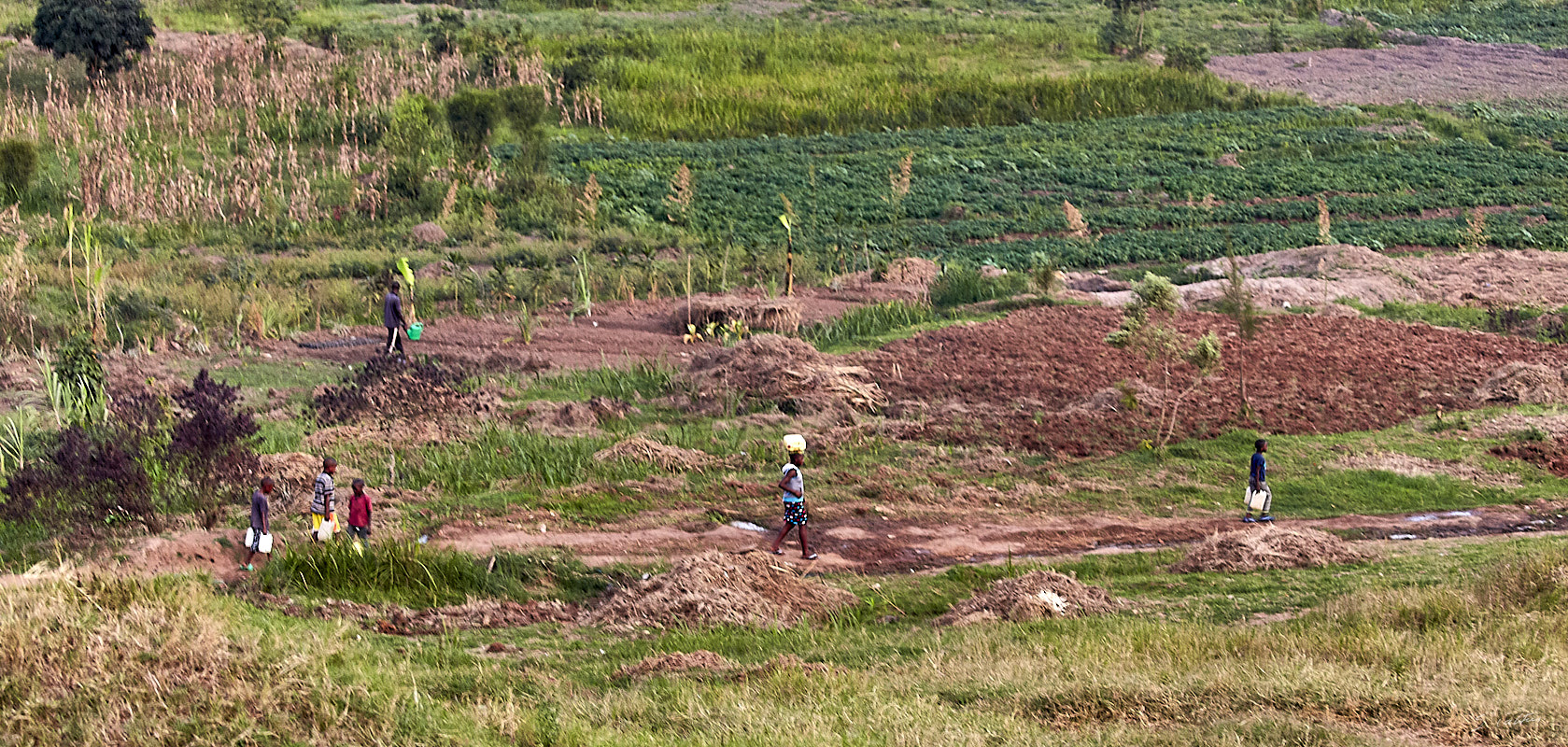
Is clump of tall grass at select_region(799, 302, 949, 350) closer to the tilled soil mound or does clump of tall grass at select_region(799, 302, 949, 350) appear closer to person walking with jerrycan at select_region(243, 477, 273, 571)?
the tilled soil mound

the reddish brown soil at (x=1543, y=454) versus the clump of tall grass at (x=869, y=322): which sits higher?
the reddish brown soil at (x=1543, y=454)

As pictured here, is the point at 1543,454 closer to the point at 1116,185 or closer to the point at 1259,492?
the point at 1259,492

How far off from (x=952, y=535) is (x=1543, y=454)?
6631 millimetres

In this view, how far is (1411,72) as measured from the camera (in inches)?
1923

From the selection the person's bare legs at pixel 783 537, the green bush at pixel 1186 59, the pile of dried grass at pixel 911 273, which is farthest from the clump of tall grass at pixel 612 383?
the green bush at pixel 1186 59

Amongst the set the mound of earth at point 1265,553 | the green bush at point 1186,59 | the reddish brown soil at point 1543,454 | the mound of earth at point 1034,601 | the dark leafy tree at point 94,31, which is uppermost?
the dark leafy tree at point 94,31

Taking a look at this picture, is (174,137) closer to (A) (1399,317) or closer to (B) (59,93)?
(B) (59,93)

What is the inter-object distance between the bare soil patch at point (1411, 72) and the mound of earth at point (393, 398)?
33.6 metres

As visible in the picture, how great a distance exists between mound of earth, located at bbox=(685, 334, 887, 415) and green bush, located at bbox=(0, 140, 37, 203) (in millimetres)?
16385

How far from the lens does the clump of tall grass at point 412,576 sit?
11570mm

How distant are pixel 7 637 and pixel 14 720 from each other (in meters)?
0.47

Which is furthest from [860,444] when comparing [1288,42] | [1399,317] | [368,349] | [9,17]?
[1288,42]

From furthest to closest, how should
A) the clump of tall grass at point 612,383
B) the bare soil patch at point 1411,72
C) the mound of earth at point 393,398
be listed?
the bare soil patch at point 1411,72 → the clump of tall grass at point 612,383 → the mound of earth at point 393,398

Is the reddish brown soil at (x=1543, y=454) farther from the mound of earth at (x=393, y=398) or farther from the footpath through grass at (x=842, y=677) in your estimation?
the mound of earth at (x=393, y=398)
